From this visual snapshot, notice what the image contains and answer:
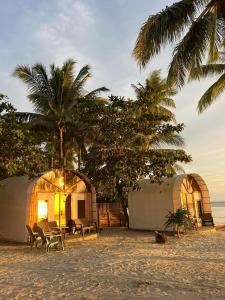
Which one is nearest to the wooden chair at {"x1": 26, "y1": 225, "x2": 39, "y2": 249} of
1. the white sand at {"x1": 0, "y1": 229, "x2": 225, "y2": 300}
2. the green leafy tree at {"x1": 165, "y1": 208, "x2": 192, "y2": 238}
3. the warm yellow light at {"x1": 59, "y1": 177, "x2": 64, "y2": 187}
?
Answer: the white sand at {"x1": 0, "y1": 229, "x2": 225, "y2": 300}

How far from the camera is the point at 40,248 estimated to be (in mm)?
12938

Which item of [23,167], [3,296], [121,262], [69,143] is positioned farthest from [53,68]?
[3,296]

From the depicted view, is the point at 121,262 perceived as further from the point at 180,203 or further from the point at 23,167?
the point at 180,203

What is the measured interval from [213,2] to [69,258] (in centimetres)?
878

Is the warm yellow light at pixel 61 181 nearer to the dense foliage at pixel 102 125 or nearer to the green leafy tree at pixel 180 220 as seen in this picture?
the dense foliage at pixel 102 125

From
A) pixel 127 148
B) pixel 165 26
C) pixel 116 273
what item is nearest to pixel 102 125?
pixel 127 148

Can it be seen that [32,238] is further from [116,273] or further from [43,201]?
[116,273]

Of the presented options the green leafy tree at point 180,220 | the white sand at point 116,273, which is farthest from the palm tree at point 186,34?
the green leafy tree at point 180,220

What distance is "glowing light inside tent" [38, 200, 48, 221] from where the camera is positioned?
16.8m

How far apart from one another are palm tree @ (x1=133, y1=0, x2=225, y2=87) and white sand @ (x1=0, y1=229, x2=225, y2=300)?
18.9 feet

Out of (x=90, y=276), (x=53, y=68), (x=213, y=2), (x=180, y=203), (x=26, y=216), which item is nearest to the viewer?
(x=90, y=276)

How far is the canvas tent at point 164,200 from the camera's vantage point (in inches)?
722

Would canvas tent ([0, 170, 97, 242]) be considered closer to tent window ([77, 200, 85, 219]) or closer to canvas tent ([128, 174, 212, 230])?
tent window ([77, 200, 85, 219])

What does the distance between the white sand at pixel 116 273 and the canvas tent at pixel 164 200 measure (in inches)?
233
